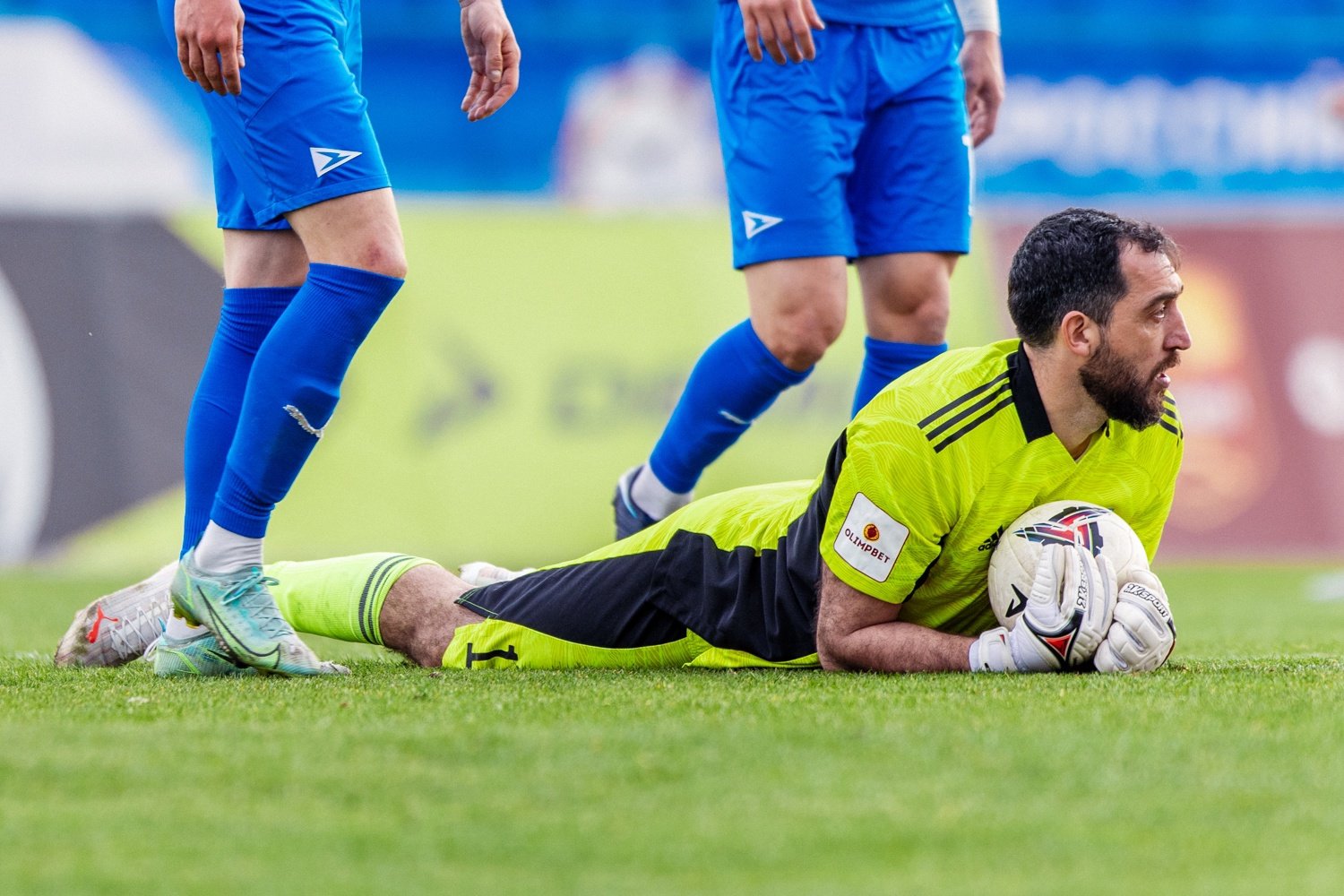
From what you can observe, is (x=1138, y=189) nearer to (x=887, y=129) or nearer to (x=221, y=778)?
(x=887, y=129)

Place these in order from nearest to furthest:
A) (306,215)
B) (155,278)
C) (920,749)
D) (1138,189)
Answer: (920,749) < (306,215) < (155,278) < (1138,189)

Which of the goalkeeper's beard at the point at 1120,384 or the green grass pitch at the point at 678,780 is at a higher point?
the goalkeeper's beard at the point at 1120,384

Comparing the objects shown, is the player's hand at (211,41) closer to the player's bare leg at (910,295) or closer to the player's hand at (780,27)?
the player's hand at (780,27)

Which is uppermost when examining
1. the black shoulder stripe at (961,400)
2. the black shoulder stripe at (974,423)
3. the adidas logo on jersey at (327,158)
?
the adidas logo on jersey at (327,158)

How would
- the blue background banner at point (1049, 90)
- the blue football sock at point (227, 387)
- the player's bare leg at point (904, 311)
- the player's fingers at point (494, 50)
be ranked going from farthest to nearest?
1. the blue background banner at point (1049, 90)
2. the player's bare leg at point (904, 311)
3. the player's fingers at point (494, 50)
4. the blue football sock at point (227, 387)

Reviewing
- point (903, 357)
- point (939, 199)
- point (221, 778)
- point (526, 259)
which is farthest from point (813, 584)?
point (526, 259)

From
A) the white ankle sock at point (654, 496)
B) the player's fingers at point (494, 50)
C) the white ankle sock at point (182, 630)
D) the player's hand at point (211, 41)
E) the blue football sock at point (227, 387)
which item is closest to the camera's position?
the player's hand at point (211, 41)

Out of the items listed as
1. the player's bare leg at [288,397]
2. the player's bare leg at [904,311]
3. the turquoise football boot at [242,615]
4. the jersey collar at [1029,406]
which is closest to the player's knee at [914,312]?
the player's bare leg at [904,311]

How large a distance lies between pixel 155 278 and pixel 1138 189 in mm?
8067

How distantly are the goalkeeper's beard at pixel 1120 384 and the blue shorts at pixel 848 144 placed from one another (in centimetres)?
91

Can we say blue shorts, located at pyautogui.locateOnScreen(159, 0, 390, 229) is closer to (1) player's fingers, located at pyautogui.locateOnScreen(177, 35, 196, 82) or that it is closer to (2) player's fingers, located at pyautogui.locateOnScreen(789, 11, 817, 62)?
(1) player's fingers, located at pyautogui.locateOnScreen(177, 35, 196, 82)

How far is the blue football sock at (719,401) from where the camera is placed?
150 inches

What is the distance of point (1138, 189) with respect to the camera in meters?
13.0

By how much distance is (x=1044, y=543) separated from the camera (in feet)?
9.63
